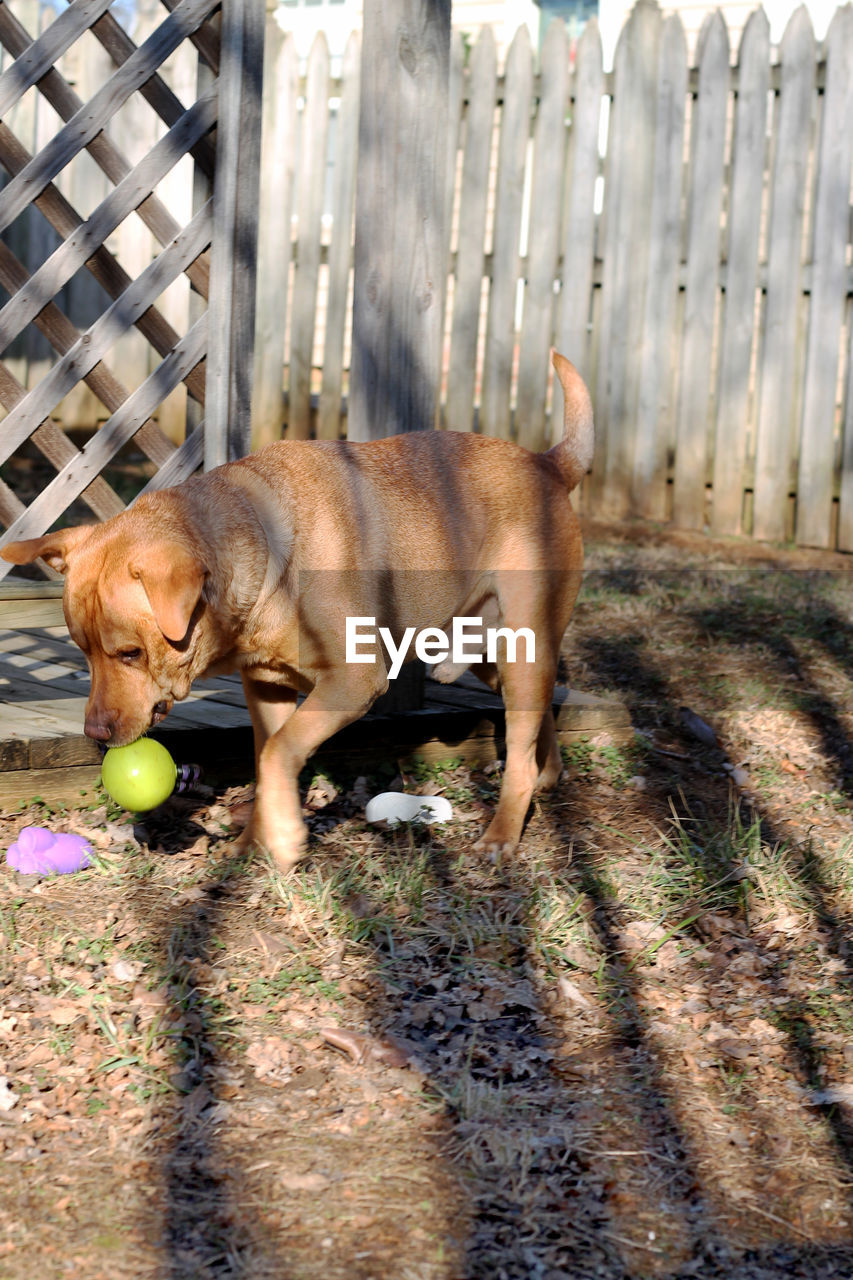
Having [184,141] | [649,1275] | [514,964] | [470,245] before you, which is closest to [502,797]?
[514,964]

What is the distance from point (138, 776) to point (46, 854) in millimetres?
397

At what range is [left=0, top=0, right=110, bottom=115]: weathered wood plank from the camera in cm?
408

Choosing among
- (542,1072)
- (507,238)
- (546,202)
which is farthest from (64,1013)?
(546,202)

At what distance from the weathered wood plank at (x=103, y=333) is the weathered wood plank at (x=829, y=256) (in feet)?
14.7

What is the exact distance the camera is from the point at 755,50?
774 centimetres

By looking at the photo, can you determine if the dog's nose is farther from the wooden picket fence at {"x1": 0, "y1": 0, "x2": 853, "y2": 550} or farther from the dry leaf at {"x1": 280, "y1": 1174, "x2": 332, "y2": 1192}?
the wooden picket fence at {"x1": 0, "y1": 0, "x2": 853, "y2": 550}

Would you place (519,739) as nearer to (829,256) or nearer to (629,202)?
(829,256)

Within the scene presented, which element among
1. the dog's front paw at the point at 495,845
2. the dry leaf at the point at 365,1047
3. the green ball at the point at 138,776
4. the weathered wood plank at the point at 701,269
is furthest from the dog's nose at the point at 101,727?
the weathered wood plank at the point at 701,269

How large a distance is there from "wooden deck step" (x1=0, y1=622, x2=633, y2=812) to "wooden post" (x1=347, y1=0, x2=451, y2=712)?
27 centimetres

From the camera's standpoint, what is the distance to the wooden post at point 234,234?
4430mm

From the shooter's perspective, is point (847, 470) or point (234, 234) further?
point (847, 470)

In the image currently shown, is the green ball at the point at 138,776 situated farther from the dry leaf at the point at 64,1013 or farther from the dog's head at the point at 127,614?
the dry leaf at the point at 64,1013

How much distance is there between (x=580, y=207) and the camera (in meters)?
8.20

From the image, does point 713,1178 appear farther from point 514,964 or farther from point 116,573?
point 116,573
